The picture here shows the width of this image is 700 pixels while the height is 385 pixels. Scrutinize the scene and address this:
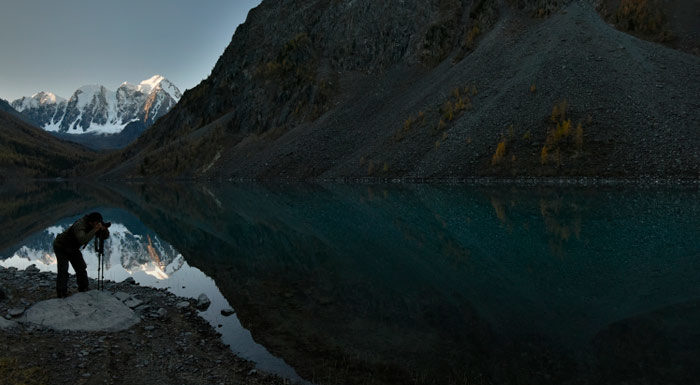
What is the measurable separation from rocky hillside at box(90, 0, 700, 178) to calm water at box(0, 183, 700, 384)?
2055 cm

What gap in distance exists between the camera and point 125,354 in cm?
1016

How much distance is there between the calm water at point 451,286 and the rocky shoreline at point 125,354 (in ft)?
3.02

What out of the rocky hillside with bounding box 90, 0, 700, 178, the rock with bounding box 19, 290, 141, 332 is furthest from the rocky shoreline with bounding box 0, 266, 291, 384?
the rocky hillside with bounding box 90, 0, 700, 178

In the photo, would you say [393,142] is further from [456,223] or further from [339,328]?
[339,328]

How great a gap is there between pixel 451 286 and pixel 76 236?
13436 millimetres

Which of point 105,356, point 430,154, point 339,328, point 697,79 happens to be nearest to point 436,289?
point 339,328

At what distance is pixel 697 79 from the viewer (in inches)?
2277

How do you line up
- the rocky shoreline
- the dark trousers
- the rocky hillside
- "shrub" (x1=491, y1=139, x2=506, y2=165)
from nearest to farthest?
the rocky shoreline
the dark trousers
the rocky hillside
"shrub" (x1=491, y1=139, x2=506, y2=165)

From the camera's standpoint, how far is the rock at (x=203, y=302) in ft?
50.2

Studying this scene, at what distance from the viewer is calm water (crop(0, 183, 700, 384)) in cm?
997

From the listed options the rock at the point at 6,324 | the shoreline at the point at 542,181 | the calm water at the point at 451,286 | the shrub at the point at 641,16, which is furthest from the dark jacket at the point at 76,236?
the shrub at the point at 641,16

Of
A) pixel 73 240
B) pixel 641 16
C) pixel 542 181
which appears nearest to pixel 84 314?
pixel 73 240

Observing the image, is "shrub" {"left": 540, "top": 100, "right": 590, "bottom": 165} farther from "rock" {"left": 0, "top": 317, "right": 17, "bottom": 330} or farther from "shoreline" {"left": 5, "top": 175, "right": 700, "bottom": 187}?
"rock" {"left": 0, "top": 317, "right": 17, "bottom": 330}

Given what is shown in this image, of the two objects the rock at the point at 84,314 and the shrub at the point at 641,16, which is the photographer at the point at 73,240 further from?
the shrub at the point at 641,16
